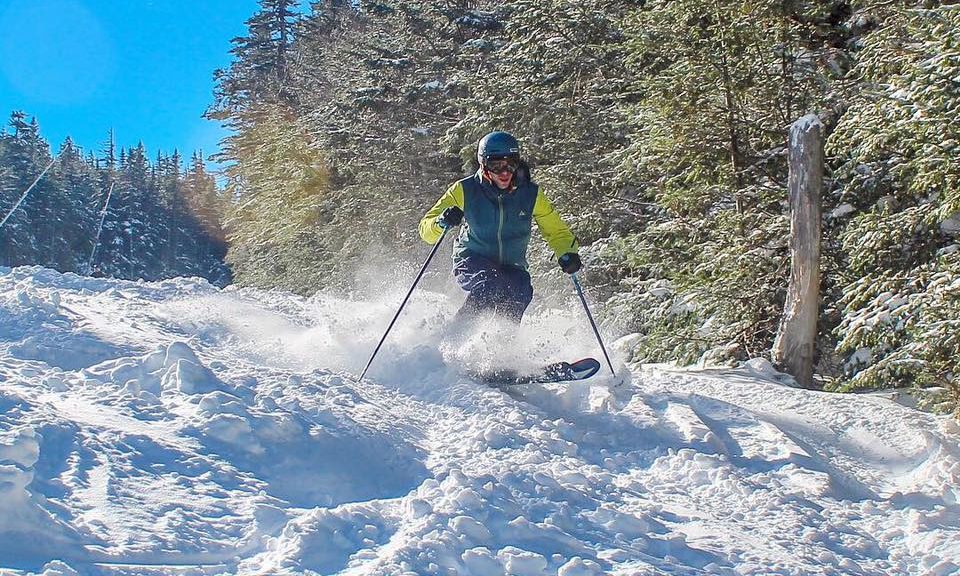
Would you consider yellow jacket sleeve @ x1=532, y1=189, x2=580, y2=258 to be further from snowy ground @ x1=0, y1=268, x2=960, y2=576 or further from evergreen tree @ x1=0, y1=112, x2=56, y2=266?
evergreen tree @ x1=0, y1=112, x2=56, y2=266

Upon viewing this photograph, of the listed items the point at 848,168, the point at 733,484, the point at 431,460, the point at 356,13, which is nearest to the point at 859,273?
the point at 848,168

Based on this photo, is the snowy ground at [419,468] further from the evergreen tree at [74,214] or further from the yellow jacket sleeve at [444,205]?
the evergreen tree at [74,214]

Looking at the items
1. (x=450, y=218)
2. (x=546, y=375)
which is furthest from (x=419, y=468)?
(x=450, y=218)

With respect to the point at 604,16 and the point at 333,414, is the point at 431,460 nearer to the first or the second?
the point at 333,414

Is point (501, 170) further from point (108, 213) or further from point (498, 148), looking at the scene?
point (108, 213)

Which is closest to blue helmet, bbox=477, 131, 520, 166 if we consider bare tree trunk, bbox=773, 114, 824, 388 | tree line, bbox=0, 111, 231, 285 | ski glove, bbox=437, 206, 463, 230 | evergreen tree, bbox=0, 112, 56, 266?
ski glove, bbox=437, 206, 463, 230

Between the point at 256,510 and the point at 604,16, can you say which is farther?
the point at 604,16

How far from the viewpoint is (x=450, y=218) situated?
6449 mm

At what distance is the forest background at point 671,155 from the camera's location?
6.31 metres

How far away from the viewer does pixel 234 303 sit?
8852 millimetres

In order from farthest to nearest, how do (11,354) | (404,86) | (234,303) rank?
1. (404,86)
2. (234,303)
3. (11,354)

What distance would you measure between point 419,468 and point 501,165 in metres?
3.26

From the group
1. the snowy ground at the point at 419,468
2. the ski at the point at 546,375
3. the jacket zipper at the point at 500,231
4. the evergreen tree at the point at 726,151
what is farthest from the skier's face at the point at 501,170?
the evergreen tree at the point at 726,151

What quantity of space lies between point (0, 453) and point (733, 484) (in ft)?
11.8
